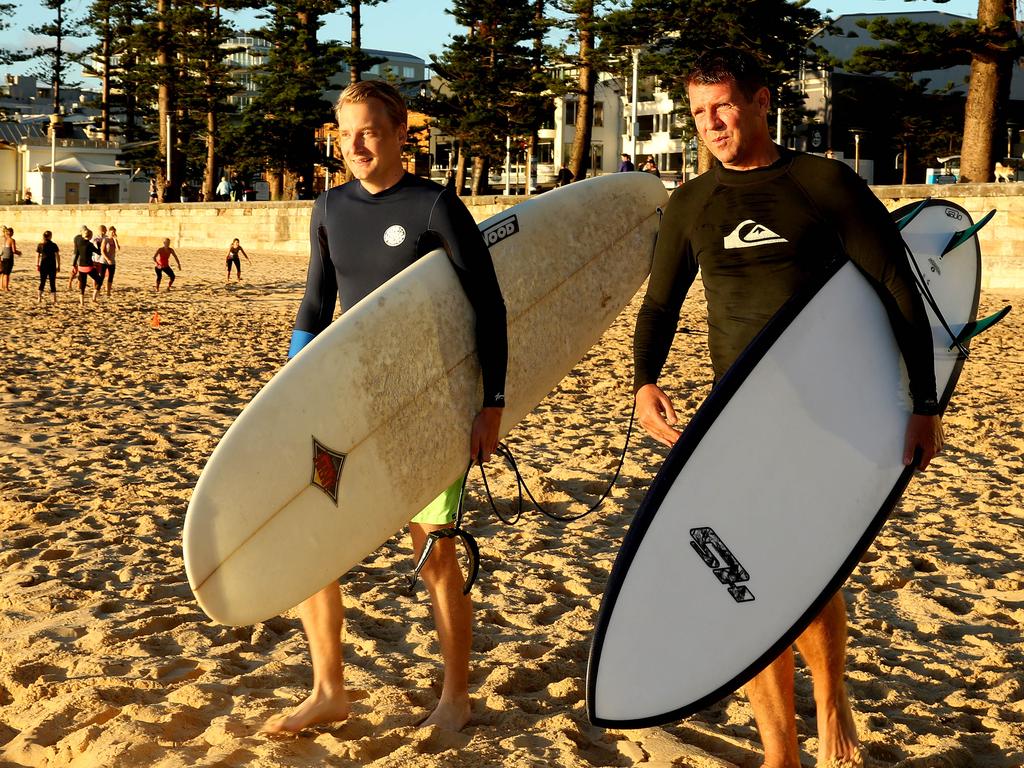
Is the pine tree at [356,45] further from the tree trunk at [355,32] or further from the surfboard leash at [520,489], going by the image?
the surfboard leash at [520,489]

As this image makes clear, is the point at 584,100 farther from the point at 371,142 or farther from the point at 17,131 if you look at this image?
the point at 17,131

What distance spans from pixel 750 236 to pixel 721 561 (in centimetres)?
75

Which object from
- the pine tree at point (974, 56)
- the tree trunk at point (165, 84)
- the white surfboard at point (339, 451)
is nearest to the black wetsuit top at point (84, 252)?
the pine tree at point (974, 56)

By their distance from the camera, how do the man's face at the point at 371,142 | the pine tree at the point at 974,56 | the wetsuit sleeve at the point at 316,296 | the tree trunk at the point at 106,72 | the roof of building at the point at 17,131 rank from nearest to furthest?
the man's face at the point at 371,142, the wetsuit sleeve at the point at 316,296, the pine tree at the point at 974,56, the tree trunk at the point at 106,72, the roof of building at the point at 17,131

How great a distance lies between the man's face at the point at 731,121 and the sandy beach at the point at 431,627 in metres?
1.53

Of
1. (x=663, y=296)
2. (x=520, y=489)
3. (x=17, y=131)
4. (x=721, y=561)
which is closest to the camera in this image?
(x=721, y=561)

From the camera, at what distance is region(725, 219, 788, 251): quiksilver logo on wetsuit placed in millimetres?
2545

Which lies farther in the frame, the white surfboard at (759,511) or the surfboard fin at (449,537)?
the surfboard fin at (449,537)

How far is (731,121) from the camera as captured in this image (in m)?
2.52

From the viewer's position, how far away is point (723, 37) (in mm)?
29281

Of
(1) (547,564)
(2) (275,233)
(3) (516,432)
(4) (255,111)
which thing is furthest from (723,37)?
(1) (547,564)

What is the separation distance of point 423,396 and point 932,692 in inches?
71.5

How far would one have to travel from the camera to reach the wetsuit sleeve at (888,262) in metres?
2.47

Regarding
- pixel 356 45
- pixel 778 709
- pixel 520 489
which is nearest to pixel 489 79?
pixel 356 45
